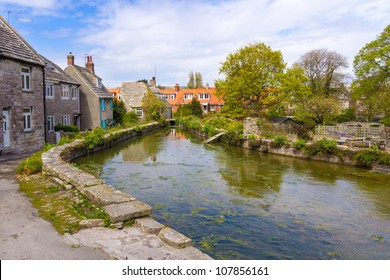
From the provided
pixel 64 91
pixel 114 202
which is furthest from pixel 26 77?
pixel 114 202

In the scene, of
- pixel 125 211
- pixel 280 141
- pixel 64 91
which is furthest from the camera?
pixel 64 91

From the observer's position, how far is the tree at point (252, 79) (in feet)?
112

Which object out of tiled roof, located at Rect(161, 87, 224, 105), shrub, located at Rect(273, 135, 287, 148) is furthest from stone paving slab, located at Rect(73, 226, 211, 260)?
tiled roof, located at Rect(161, 87, 224, 105)

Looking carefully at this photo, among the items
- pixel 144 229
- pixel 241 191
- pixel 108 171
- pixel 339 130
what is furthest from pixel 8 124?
pixel 339 130

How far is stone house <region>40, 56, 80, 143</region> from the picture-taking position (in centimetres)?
2717

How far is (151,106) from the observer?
2096 inches

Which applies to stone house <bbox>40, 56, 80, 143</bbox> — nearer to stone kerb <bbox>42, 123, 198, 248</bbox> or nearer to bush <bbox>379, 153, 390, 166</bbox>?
stone kerb <bbox>42, 123, 198, 248</bbox>

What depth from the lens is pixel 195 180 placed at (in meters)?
15.4

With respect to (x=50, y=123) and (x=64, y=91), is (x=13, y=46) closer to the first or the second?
(x=50, y=123)

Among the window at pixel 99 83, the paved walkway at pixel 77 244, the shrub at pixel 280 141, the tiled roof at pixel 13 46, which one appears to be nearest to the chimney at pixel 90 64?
the window at pixel 99 83

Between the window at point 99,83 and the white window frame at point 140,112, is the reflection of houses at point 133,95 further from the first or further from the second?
the window at point 99,83

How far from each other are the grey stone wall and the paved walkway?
11524 mm

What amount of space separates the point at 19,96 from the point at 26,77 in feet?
5.47
